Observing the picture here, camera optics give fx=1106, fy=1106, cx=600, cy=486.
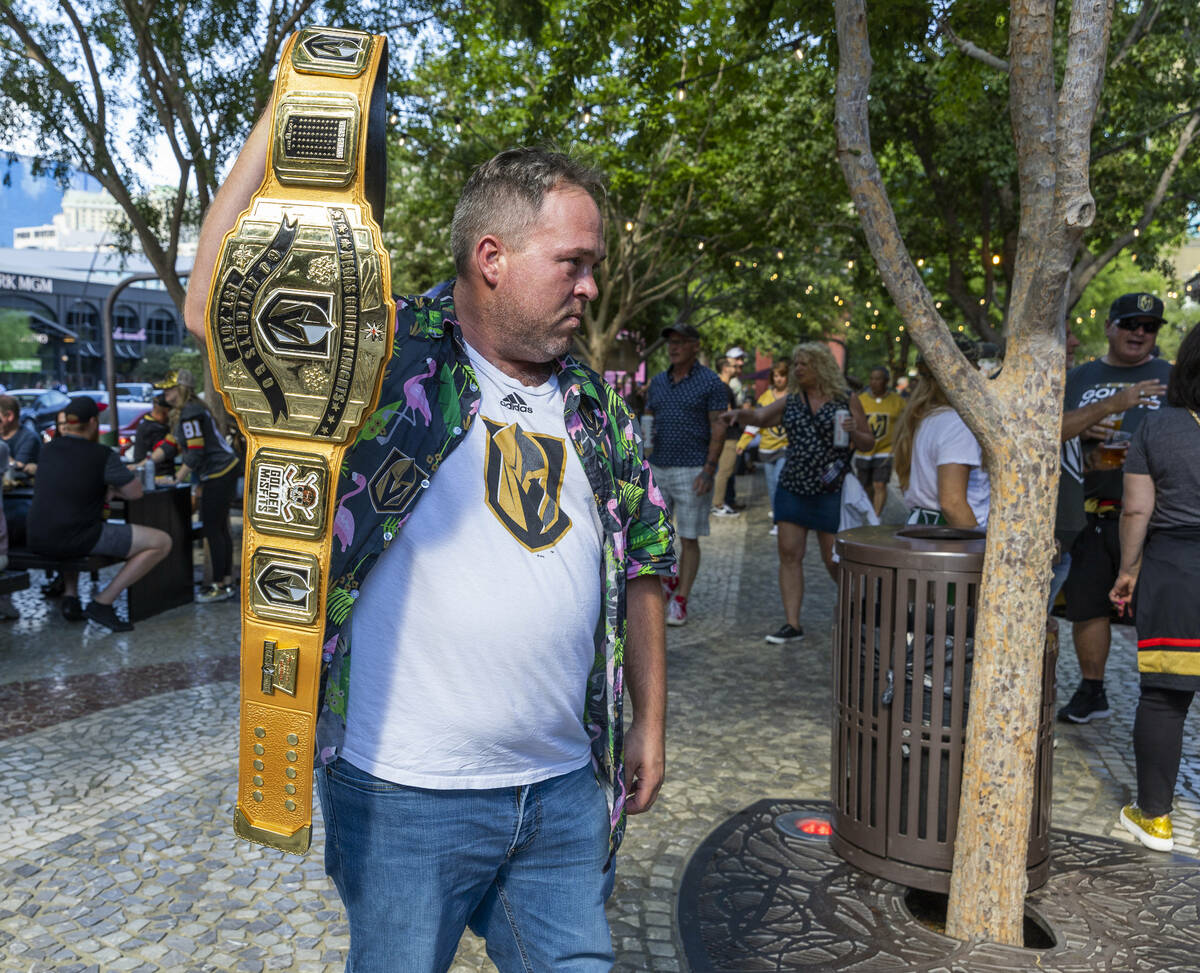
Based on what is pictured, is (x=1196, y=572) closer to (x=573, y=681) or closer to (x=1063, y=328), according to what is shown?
(x=1063, y=328)

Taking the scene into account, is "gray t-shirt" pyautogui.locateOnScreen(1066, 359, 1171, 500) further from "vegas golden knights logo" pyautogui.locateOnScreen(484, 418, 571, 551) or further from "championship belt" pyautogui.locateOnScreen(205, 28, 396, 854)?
"championship belt" pyautogui.locateOnScreen(205, 28, 396, 854)

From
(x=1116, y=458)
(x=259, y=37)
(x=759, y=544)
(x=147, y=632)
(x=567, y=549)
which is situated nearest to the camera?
(x=567, y=549)

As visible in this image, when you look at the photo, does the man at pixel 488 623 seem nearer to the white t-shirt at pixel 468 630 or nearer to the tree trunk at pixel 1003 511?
the white t-shirt at pixel 468 630

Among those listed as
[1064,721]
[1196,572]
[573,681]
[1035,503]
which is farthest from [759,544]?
[573,681]

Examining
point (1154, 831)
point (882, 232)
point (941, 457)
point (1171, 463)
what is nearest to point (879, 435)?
point (941, 457)

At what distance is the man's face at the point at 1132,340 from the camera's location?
496cm

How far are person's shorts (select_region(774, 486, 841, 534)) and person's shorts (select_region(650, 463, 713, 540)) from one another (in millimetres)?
650

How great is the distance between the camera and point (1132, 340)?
197 inches

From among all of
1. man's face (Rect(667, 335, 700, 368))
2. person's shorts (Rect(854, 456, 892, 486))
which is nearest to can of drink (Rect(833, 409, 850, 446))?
man's face (Rect(667, 335, 700, 368))

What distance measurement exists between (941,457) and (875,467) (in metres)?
8.49

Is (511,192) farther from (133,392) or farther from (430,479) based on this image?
(133,392)

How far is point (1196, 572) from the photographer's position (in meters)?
3.95

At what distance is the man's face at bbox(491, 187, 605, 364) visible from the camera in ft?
6.12

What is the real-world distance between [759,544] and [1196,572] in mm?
8003
